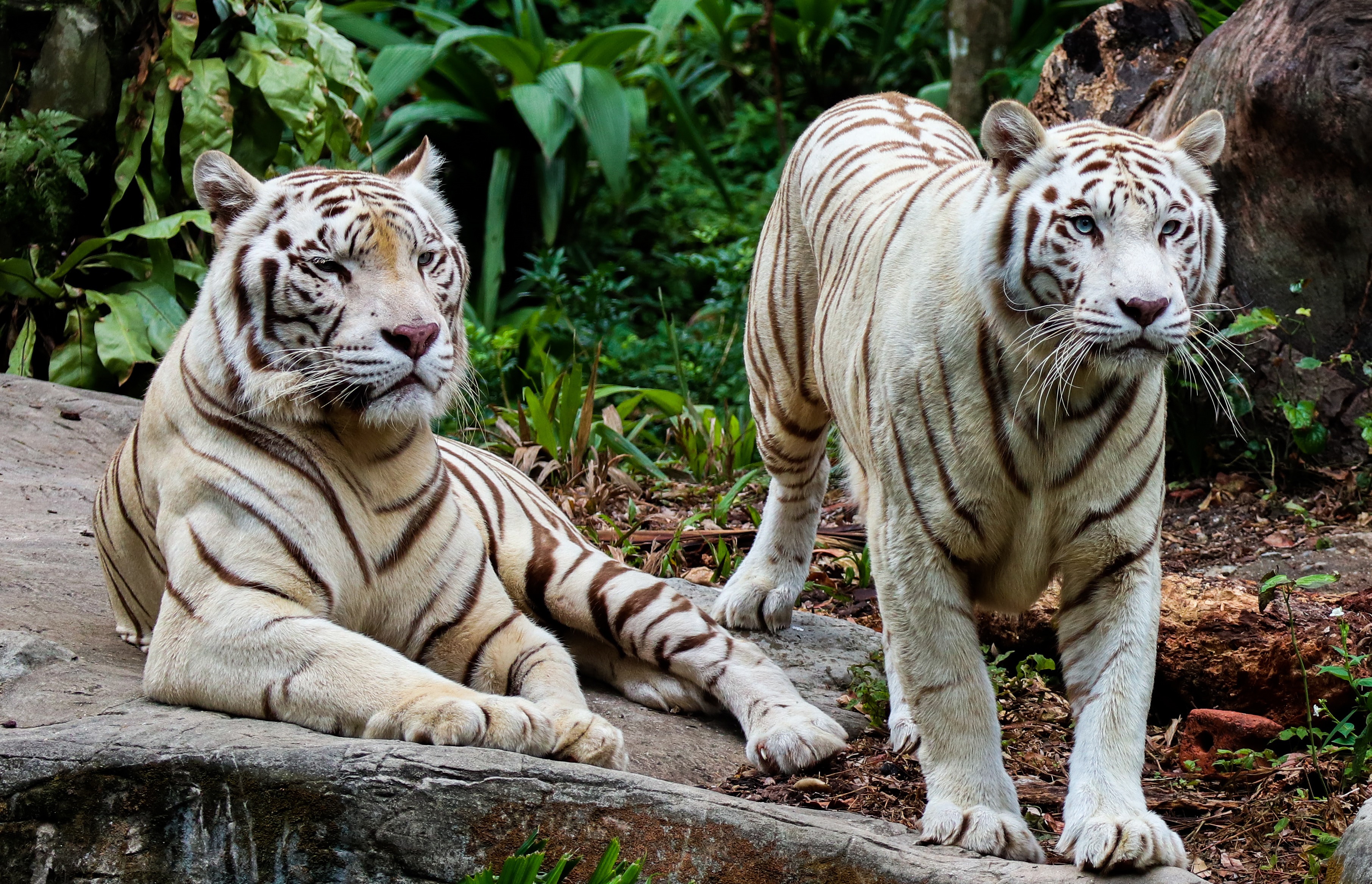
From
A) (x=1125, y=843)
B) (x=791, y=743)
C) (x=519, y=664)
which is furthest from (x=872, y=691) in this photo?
(x=1125, y=843)

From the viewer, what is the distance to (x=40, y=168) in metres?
6.46

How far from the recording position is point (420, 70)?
31.0 ft

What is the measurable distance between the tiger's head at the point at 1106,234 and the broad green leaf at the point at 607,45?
7420 millimetres

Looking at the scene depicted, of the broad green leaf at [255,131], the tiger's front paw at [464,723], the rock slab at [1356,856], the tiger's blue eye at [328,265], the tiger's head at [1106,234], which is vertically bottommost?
the tiger's front paw at [464,723]

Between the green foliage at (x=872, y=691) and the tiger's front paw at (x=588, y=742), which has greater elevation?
the tiger's front paw at (x=588, y=742)

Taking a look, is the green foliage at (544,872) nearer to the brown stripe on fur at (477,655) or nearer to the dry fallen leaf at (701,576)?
the brown stripe on fur at (477,655)

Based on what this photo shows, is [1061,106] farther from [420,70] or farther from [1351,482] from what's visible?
[420,70]

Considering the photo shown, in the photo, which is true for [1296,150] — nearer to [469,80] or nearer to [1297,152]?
[1297,152]

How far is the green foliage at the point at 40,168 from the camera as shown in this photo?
6.34m

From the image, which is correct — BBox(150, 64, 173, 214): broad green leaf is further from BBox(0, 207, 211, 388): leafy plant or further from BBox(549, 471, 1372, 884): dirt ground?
BBox(549, 471, 1372, 884): dirt ground

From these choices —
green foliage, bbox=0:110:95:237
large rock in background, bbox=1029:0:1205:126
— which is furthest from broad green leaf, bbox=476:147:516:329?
large rock in background, bbox=1029:0:1205:126

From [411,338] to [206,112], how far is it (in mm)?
4086

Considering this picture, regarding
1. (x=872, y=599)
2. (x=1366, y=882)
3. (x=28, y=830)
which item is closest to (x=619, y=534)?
(x=872, y=599)

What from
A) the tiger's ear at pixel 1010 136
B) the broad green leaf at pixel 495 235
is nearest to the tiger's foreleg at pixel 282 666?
the tiger's ear at pixel 1010 136
